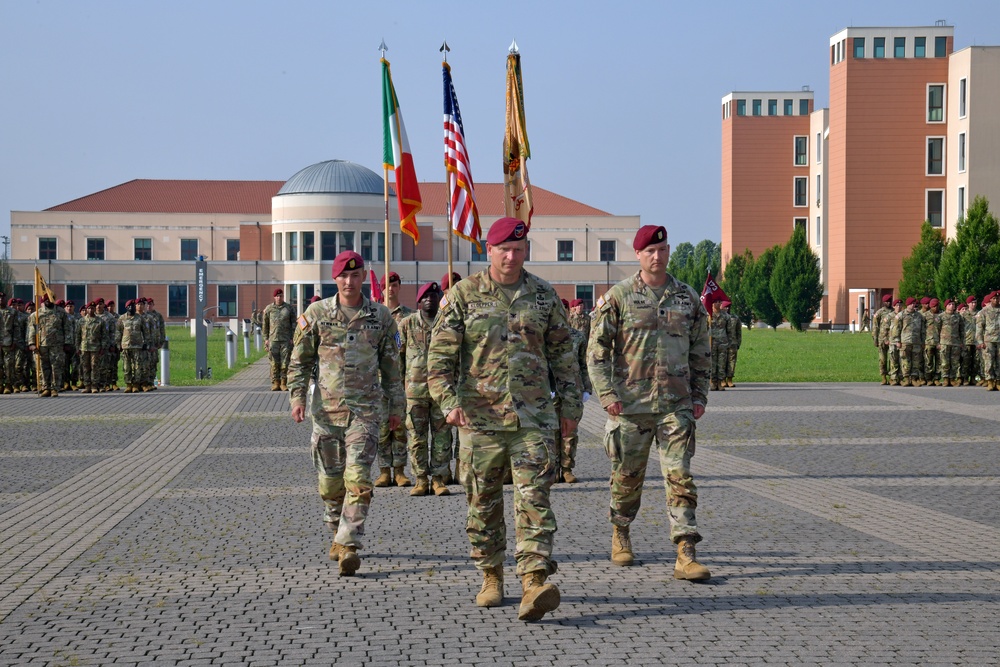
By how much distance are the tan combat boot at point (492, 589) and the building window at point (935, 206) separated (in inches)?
2916

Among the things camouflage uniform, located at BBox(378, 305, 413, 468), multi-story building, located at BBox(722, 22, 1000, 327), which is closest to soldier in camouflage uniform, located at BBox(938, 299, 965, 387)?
camouflage uniform, located at BBox(378, 305, 413, 468)

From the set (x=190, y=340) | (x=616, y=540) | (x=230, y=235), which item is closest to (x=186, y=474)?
(x=616, y=540)

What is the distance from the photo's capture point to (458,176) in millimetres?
14133

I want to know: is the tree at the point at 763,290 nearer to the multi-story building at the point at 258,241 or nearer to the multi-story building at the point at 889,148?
the multi-story building at the point at 889,148

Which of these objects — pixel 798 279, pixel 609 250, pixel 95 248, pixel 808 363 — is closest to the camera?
pixel 808 363

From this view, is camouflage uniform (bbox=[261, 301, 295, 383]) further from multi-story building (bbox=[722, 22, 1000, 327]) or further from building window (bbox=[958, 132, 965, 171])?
building window (bbox=[958, 132, 965, 171])

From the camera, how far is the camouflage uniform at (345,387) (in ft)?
26.1

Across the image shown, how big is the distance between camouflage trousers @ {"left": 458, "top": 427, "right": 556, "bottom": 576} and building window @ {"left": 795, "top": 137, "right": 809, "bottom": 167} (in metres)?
98.7

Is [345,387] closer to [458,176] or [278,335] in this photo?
[458,176]

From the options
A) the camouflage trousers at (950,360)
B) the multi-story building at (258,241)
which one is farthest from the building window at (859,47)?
the camouflage trousers at (950,360)

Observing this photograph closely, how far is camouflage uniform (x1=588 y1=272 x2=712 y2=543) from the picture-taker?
751cm

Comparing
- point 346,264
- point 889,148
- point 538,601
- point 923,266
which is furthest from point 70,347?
point 889,148

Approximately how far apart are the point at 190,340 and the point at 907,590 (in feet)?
182

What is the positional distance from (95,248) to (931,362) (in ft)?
251
